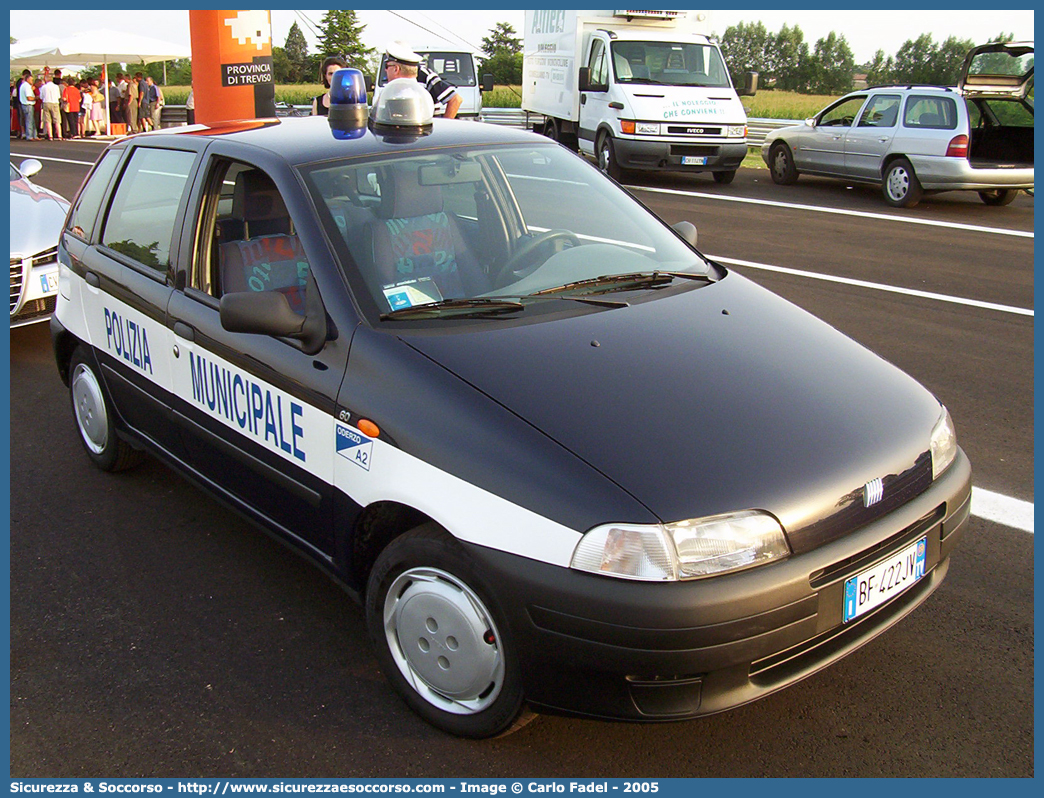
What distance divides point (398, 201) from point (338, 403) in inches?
34.9

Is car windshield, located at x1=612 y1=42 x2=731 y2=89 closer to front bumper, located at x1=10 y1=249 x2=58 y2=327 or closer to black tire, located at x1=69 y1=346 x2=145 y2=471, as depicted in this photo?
front bumper, located at x1=10 y1=249 x2=58 y2=327

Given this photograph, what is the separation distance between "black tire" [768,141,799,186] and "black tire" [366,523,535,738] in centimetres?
1405

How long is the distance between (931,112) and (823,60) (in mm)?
73169

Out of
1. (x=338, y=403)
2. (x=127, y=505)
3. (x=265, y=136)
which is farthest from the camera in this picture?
(x=127, y=505)

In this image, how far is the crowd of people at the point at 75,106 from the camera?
2548cm

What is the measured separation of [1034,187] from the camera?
41.5ft

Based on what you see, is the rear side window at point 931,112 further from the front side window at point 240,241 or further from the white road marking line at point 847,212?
the front side window at point 240,241

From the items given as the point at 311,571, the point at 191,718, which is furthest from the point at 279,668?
the point at 311,571

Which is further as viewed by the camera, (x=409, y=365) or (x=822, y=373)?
(x=822, y=373)

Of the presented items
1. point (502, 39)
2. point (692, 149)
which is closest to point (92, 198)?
point (692, 149)

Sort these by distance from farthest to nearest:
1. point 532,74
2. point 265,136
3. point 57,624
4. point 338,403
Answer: point 532,74, point 265,136, point 57,624, point 338,403
